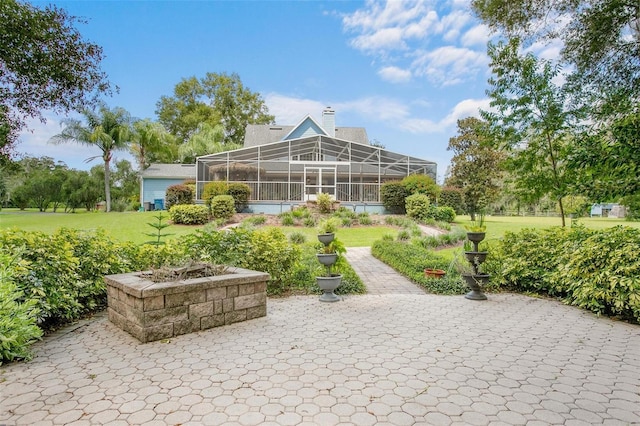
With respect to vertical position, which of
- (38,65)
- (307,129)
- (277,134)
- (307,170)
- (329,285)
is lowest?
(329,285)

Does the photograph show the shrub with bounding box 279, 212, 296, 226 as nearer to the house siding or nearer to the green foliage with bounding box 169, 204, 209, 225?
the green foliage with bounding box 169, 204, 209, 225

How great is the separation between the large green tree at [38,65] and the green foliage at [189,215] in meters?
9.79

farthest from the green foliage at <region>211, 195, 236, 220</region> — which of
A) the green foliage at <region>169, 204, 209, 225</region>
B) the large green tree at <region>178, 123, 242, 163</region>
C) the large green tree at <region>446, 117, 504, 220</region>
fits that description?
the large green tree at <region>446, 117, 504, 220</region>

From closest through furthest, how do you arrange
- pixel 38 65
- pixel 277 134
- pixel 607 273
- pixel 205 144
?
pixel 607 273, pixel 38 65, pixel 277 134, pixel 205 144

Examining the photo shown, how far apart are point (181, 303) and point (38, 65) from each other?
13.5ft

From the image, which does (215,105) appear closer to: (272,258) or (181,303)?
(272,258)

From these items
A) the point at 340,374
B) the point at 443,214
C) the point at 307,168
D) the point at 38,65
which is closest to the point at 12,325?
the point at 340,374

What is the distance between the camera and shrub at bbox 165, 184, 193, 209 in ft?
60.3

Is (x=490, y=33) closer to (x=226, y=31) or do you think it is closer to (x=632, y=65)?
(x=632, y=65)

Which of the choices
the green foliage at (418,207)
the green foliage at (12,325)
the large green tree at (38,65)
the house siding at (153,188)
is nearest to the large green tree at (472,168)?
the green foliage at (418,207)

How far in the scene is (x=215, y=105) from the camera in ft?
116

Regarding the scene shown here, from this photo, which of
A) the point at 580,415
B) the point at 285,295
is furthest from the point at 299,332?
the point at 580,415

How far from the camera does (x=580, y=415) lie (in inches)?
93.4

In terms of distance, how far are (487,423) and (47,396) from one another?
307cm
